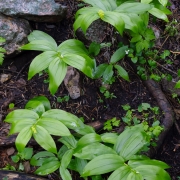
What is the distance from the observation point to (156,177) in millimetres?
2418

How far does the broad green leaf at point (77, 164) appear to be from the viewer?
2.88 metres

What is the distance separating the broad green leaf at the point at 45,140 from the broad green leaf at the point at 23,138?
62 mm

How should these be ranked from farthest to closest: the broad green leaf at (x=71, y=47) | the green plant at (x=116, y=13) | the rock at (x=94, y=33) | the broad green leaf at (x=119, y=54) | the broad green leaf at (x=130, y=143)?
the rock at (x=94, y=33) → the broad green leaf at (x=119, y=54) → the broad green leaf at (x=71, y=47) → the green plant at (x=116, y=13) → the broad green leaf at (x=130, y=143)

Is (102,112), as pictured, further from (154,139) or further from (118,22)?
(118,22)

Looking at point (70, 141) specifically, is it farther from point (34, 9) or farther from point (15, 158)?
point (34, 9)

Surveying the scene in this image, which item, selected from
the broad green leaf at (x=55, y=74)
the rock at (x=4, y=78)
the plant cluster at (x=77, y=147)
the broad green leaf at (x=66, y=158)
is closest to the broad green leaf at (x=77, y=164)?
the plant cluster at (x=77, y=147)

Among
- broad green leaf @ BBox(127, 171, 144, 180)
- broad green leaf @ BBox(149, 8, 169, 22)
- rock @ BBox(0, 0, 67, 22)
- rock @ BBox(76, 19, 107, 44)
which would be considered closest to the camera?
broad green leaf @ BBox(127, 171, 144, 180)

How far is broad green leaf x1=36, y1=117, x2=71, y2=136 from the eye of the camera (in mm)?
2543

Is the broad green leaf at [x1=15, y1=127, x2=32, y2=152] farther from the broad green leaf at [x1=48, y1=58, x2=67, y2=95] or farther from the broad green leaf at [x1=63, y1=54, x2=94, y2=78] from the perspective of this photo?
the broad green leaf at [x1=63, y1=54, x2=94, y2=78]

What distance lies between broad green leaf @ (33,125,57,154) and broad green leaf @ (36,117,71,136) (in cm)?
6

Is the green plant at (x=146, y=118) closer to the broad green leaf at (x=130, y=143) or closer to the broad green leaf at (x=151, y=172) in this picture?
the broad green leaf at (x=130, y=143)

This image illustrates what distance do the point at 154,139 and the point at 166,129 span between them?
0.25m

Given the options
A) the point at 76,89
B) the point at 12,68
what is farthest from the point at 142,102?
the point at 12,68

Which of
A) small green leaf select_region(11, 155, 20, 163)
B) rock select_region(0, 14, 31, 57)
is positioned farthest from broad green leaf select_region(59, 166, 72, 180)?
rock select_region(0, 14, 31, 57)
